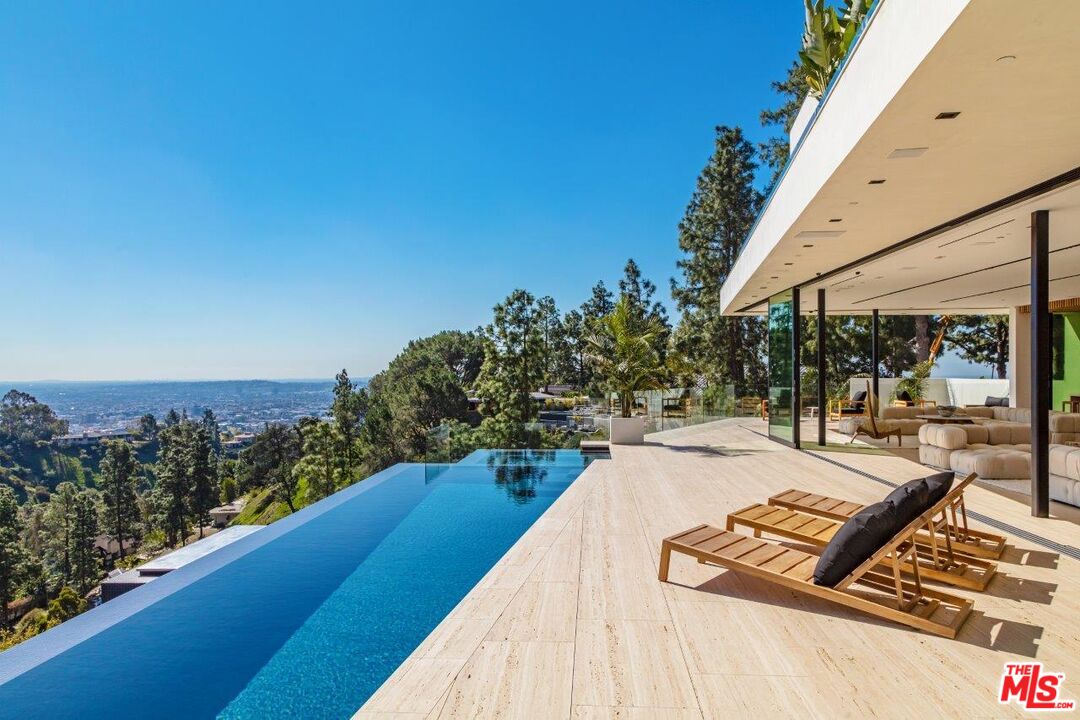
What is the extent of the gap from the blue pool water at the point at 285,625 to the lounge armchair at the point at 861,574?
2210 mm

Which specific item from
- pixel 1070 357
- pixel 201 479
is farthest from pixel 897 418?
pixel 201 479

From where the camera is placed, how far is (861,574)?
11.6 ft

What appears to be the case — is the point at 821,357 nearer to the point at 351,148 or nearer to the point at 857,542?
the point at 857,542

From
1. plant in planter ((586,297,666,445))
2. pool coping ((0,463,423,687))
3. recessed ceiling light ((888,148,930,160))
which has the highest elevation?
recessed ceiling light ((888,148,930,160))

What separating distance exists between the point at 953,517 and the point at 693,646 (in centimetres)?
259

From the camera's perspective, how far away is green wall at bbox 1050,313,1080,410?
16016 millimetres

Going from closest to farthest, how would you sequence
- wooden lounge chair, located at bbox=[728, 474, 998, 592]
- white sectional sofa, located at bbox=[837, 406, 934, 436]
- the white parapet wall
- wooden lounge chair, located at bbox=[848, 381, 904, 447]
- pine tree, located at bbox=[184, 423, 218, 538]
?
wooden lounge chair, located at bbox=[728, 474, 998, 592], wooden lounge chair, located at bbox=[848, 381, 904, 447], white sectional sofa, located at bbox=[837, 406, 934, 436], the white parapet wall, pine tree, located at bbox=[184, 423, 218, 538]

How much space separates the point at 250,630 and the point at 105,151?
1574 inches

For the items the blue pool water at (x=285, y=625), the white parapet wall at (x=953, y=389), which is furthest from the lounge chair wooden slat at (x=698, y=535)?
the white parapet wall at (x=953, y=389)

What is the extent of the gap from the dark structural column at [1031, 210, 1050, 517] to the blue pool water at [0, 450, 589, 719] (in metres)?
5.33

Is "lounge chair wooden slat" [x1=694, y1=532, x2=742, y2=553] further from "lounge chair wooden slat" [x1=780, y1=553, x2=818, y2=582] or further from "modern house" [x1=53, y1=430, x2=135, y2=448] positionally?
"modern house" [x1=53, y1=430, x2=135, y2=448]

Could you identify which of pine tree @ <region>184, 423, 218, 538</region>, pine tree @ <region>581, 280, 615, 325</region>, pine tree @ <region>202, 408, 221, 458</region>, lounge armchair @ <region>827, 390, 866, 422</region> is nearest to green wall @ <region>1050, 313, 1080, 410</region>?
lounge armchair @ <region>827, 390, 866, 422</region>

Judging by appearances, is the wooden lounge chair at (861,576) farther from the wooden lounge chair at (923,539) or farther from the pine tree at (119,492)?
the pine tree at (119,492)

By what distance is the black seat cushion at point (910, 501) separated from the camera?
368 centimetres
